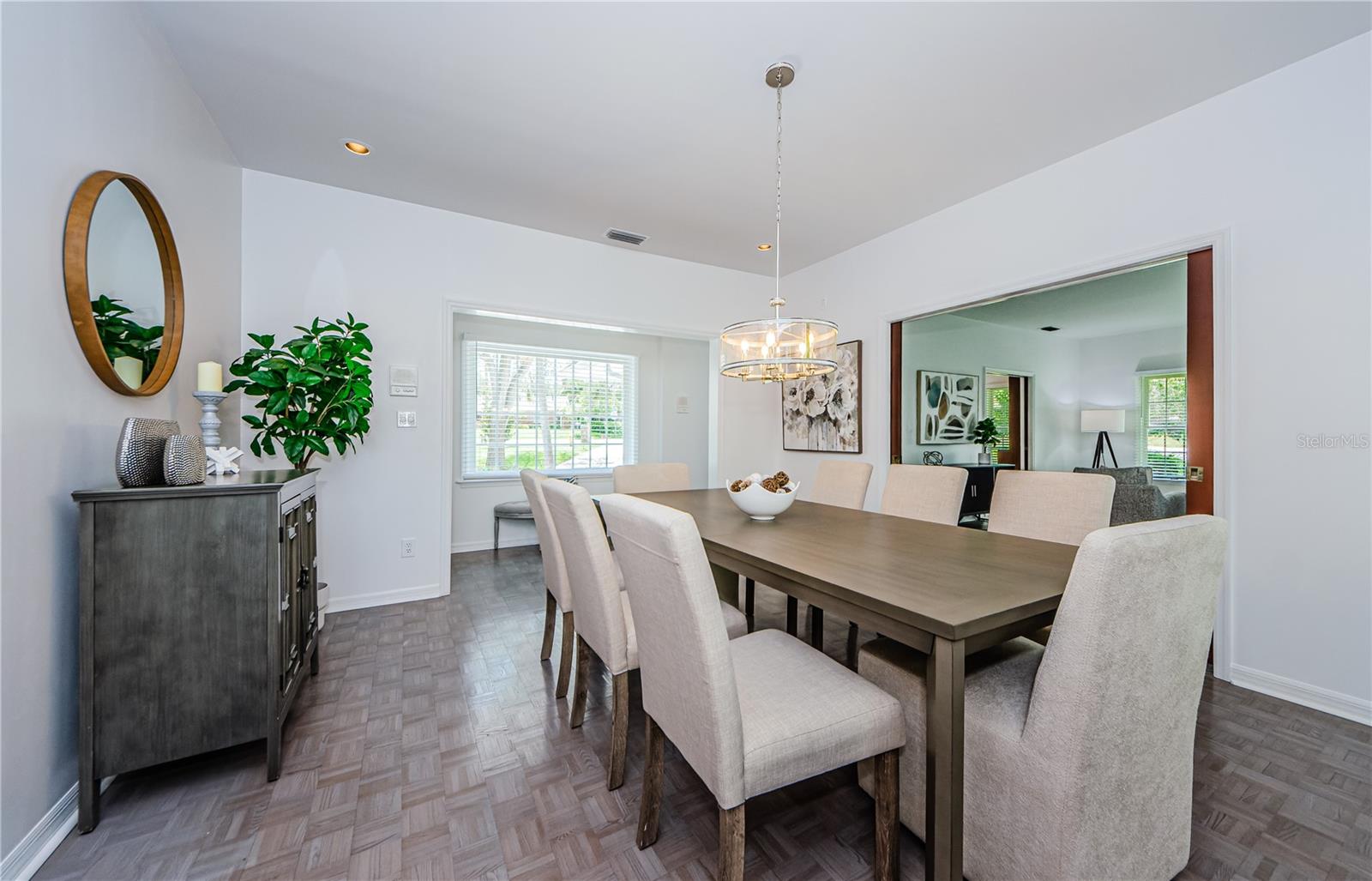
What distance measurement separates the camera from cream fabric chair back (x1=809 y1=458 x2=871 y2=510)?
288 cm

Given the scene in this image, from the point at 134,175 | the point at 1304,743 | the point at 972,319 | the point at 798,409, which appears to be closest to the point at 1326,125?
the point at 972,319

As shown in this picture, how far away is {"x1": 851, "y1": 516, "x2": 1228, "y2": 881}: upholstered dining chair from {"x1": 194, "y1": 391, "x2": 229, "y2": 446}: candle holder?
2579mm

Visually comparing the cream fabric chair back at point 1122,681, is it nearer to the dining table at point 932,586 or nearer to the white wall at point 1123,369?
the dining table at point 932,586

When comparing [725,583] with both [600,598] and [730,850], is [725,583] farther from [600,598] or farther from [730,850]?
[730,850]

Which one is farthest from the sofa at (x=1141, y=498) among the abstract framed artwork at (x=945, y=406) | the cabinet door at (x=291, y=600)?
the cabinet door at (x=291, y=600)

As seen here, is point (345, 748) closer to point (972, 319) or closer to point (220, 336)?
point (220, 336)

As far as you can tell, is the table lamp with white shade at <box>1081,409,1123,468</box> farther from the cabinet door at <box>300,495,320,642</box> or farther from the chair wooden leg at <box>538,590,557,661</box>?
the cabinet door at <box>300,495,320,642</box>

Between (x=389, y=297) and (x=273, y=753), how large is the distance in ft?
8.87

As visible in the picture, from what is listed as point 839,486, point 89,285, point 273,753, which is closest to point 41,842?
point 273,753

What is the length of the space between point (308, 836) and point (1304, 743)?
3.30m

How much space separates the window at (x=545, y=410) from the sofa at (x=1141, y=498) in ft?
14.2

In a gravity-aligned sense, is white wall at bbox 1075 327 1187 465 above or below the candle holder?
above

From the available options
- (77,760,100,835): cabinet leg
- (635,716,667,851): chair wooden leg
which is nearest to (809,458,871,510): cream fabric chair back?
(635,716,667,851): chair wooden leg

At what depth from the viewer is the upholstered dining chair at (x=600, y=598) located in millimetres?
1536
